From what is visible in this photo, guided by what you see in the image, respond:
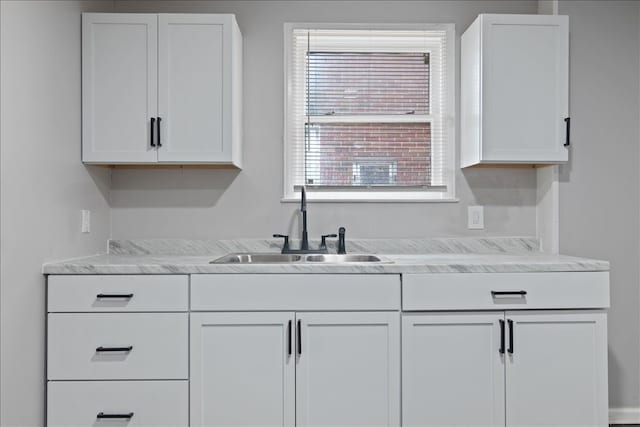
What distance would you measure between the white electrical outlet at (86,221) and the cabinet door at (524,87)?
2016mm

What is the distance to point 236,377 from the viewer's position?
190 cm

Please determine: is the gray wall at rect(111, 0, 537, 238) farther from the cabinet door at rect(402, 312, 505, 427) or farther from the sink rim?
the cabinet door at rect(402, 312, 505, 427)

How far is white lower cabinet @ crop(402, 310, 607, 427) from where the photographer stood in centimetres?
192

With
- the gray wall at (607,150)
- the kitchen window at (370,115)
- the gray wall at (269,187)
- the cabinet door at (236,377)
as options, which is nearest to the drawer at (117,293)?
the cabinet door at (236,377)

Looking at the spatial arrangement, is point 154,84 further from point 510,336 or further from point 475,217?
point 510,336

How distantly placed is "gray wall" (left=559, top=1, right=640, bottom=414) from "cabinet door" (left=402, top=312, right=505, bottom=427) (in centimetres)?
88

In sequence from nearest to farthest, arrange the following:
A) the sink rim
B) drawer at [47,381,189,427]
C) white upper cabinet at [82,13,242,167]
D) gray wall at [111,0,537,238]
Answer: drawer at [47,381,189,427]
white upper cabinet at [82,13,242,167]
the sink rim
gray wall at [111,0,537,238]

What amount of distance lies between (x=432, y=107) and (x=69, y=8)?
1.94 metres

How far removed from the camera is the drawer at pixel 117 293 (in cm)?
190

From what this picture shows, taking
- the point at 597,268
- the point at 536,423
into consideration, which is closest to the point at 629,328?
the point at 597,268

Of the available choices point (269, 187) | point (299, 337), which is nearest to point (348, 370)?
point (299, 337)

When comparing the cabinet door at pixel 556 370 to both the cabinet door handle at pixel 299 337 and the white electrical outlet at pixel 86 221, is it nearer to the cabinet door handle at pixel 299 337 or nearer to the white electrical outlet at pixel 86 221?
the cabinet door handle at pixel 299 337

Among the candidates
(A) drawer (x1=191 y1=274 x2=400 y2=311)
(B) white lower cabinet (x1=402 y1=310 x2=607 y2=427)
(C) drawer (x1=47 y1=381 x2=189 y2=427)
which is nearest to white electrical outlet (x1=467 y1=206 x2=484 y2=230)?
(B) white lower cabinet (x1=402 y1=310 x2=607 y2=427)

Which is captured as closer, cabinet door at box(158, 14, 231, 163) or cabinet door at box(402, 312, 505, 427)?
cabinet door at box(402, 312, 505, 427)
